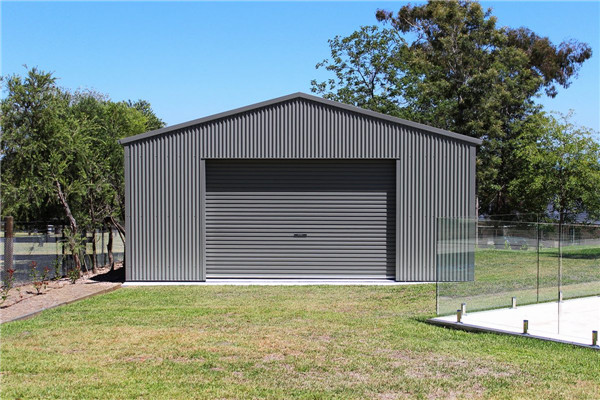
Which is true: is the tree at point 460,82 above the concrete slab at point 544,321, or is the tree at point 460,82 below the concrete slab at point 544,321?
above

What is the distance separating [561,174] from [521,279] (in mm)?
21202

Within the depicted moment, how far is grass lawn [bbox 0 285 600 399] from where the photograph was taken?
702 centimetres

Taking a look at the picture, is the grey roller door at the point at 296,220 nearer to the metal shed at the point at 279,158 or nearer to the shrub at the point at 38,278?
the metal shed at the point at 279,158

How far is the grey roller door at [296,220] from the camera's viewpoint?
55.8 feet

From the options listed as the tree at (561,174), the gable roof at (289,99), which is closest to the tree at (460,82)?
the tree at (561,174)

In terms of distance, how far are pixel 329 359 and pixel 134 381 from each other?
239 cm

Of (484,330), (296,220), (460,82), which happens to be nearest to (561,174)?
(460,82)

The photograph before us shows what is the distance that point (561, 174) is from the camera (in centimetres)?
3181

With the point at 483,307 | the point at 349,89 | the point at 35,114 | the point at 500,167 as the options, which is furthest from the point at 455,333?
the point at 349,89

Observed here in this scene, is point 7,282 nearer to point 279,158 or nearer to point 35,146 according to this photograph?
point 35,146

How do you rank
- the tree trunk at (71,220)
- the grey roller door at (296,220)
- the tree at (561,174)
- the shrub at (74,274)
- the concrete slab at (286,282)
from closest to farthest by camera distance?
the concrete slab at (286,282) → the shrub at (74,274) → the grey roller door at (296,220) → the tree trunk at (71,220) → the tree at (561,174)

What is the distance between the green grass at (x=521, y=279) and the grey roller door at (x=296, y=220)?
3702 millimetres

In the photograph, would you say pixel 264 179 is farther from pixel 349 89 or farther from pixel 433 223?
pixel 349 89

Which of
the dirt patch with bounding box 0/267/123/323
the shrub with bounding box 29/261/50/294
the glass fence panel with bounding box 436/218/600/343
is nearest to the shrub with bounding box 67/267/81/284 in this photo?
the dirt patch with bounding box 0/267/123/323
